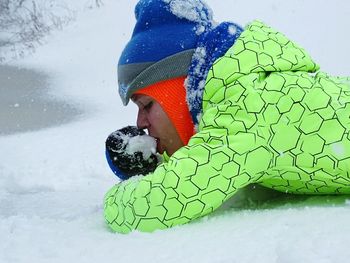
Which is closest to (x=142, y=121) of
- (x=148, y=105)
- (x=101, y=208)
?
(x=148, y=105)

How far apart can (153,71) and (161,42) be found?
0.29ft

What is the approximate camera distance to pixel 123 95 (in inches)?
76.8

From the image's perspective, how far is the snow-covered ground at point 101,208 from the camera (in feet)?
3.92

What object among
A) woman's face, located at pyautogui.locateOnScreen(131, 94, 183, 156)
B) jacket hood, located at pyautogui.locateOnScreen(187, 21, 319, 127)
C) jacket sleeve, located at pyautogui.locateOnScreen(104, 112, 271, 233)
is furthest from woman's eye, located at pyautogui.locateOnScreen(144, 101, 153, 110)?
jacket sleeve, located at pyautogui.locateOnScreen(104, 112, 271, 233)

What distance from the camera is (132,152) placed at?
1.91 m

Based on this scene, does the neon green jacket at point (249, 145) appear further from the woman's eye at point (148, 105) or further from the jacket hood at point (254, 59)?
the woman's eye at point (148, 105)

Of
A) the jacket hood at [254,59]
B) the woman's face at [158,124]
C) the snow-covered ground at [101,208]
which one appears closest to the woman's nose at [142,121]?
the woman's face at [158,124]

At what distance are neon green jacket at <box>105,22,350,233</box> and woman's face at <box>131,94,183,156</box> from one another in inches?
7.3

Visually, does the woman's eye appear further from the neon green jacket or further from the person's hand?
the neon green jacket

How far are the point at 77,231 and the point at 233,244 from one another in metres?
0.58

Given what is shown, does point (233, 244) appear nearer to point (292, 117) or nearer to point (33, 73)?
point (292, 117)

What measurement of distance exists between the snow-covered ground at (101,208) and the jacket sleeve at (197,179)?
0.05m

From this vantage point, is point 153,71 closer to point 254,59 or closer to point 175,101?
point 175,101

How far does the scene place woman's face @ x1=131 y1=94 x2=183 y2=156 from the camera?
186cm
